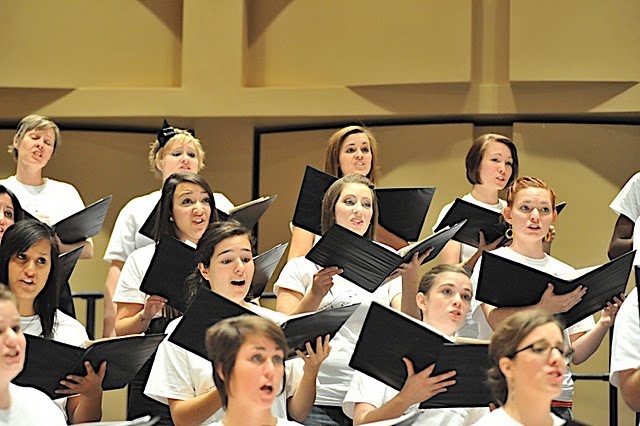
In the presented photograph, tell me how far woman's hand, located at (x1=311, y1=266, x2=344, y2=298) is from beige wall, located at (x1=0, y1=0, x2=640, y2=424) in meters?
2.16

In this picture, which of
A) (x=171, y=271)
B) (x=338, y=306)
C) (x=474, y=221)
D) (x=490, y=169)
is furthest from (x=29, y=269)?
(x=490, y=169)

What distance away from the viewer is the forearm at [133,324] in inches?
166

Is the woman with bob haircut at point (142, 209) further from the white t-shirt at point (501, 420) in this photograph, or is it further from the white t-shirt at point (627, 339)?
the white t-shirt at point (501, 420)

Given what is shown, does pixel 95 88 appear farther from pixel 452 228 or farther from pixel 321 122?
pixel 452 228

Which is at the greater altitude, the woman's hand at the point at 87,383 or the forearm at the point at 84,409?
the woman's hand at the point at 87,383

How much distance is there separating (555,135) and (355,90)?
1.01m

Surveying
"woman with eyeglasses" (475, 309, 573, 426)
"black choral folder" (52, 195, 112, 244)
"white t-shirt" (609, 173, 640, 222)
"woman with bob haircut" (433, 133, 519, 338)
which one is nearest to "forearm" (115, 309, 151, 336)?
"black choral folder" (52, 195, 112, 244)

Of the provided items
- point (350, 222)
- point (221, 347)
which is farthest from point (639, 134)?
point (221, 347)

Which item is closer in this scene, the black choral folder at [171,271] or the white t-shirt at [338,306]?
the black choral folder at [171,271]

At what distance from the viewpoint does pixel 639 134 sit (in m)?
6.09

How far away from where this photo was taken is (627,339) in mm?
3707

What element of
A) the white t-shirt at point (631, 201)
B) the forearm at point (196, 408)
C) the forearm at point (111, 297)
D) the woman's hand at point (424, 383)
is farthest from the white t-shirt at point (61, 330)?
the white t-shirt at point (631, 201)

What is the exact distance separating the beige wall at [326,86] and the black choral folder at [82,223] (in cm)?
177

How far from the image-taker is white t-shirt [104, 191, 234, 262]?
16.3 ft
